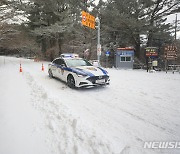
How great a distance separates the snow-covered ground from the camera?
324 cm

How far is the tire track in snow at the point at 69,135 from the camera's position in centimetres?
314

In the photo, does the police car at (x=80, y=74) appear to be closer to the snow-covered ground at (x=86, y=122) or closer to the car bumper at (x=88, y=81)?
the car bumper at (x=88, y=81)

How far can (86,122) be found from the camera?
420 centimetres

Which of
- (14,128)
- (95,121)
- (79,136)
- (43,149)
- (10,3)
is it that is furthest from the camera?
(10,3)

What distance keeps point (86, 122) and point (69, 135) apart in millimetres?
721

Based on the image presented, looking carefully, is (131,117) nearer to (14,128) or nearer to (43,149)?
(43,149)

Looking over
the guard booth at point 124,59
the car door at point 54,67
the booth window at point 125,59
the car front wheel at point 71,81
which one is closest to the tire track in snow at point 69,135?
the car front wheel at point 71,81

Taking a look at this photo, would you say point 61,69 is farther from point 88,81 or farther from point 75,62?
point 88,81

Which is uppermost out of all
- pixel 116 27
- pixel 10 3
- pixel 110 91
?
pixel 10 3

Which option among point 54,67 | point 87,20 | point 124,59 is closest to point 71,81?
point 54,67

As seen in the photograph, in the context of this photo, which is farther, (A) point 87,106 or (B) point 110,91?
(B) point 110,91

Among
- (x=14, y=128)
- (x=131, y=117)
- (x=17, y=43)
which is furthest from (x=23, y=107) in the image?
(x=17, y=43)

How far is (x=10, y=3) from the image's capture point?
866 inches

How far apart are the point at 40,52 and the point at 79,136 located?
34.7 meters
